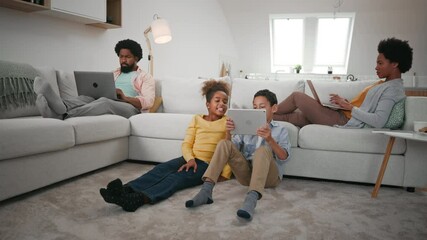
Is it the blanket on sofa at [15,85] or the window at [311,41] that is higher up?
the window at [311,41]

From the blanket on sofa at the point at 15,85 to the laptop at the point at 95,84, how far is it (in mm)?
364

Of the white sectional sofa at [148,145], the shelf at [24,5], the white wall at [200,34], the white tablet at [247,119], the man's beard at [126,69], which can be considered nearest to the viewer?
the white sectional sofa at [148,145]

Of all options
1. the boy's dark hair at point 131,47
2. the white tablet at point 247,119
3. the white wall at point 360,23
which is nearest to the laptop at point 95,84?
the boy's dark hair at point 131,47

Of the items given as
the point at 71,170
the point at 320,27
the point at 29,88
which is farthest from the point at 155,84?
the point at 320,27

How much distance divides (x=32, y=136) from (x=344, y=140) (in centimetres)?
197

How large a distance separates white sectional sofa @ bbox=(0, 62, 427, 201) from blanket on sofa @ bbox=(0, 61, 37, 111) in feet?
0.25

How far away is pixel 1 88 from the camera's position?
7.79 ft

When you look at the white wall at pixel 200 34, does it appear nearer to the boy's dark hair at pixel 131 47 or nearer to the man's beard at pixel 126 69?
the boy's dark hair at pixel 131 47

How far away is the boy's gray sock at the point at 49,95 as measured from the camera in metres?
2.25

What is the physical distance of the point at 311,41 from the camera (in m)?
7.16

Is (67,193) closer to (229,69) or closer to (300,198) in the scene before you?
(300,198)

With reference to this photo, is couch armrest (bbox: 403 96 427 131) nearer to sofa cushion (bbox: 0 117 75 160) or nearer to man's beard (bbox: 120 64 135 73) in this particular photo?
sofa cushion (bbox: 0 117 75 160)

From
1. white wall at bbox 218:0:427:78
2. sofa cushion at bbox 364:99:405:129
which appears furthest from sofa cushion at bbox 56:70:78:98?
white wall at bbox 218:0:427:78

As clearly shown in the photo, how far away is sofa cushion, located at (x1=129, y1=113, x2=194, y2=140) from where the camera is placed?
106 inches
